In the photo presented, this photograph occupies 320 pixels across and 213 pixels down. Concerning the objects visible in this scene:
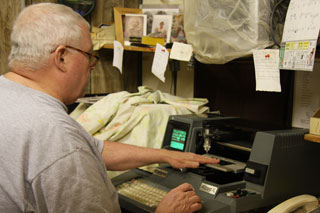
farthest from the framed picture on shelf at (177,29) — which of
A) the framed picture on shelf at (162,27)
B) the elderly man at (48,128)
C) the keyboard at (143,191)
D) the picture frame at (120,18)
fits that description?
the elderly man at (48,128)

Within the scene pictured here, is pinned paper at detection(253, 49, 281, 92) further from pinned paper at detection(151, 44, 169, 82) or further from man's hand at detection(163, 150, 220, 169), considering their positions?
pinned paper at detection(151, 44, 169, 82)

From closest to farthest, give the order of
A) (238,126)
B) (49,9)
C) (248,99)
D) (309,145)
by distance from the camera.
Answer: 1. (49,9)
2. (309,145)
3. (238,126)
4. (248,99)

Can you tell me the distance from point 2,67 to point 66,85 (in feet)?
4.17

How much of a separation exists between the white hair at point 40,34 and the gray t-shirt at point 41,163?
140 millimetres

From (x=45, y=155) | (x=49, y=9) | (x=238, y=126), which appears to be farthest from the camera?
(x=238, y=126)

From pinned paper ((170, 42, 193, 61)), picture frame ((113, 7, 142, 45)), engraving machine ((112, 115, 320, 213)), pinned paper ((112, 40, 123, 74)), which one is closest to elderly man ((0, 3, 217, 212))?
engraving machine ((112, 115, 320, 213))

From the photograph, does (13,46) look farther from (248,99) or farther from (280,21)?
(248,99)

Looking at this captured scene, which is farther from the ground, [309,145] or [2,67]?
[2,67]

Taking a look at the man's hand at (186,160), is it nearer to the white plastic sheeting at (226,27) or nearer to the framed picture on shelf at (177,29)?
the white plastic sheeting at (226,27)

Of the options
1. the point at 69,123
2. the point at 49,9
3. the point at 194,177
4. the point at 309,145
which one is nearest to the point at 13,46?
the point at 49,9

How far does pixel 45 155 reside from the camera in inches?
36.3

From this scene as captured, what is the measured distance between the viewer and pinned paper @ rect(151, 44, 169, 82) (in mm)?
2047

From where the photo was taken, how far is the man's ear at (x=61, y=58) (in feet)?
3.48

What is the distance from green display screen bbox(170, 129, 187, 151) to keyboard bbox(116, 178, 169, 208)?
204mm
